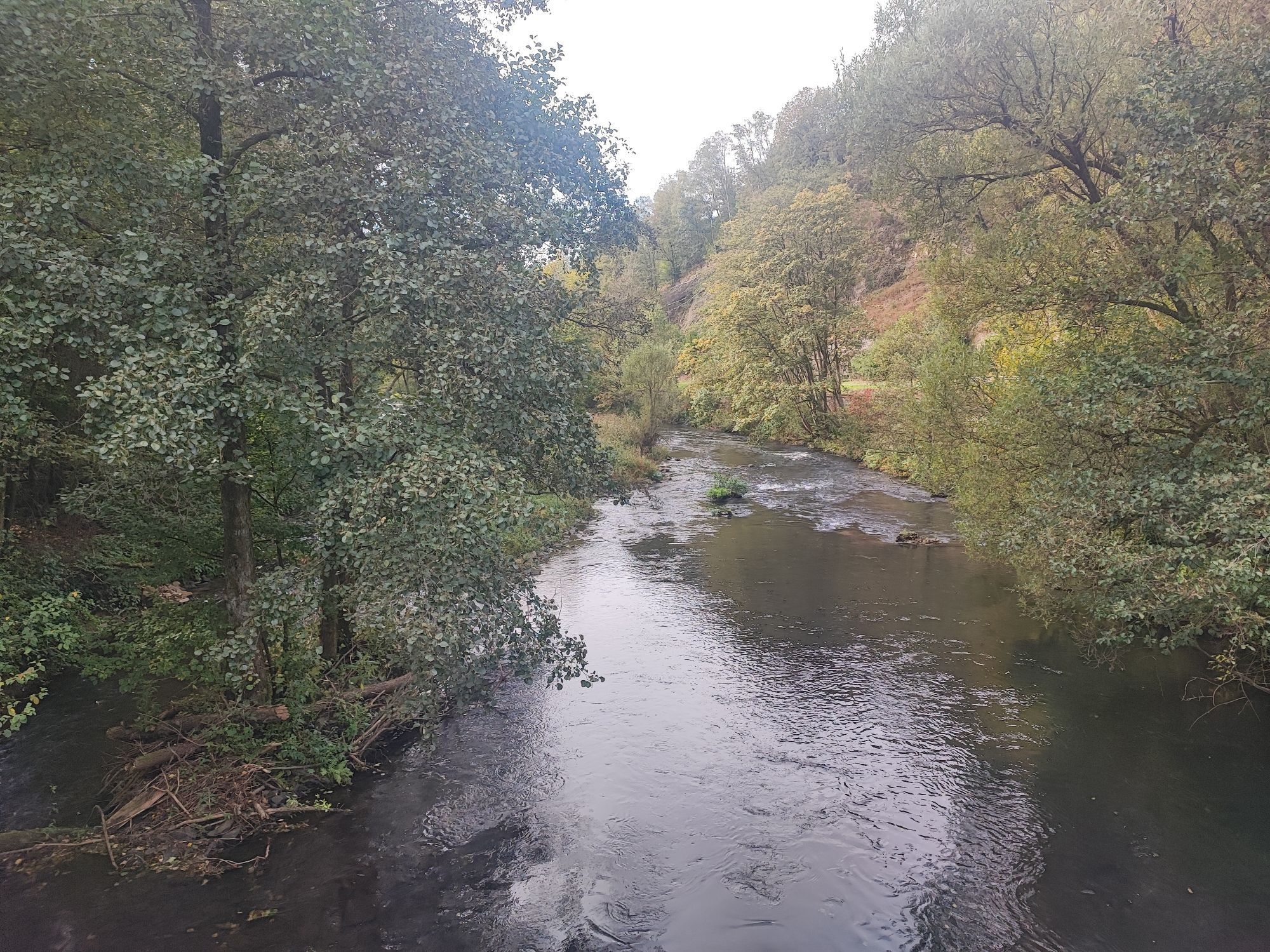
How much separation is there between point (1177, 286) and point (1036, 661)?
7664mm

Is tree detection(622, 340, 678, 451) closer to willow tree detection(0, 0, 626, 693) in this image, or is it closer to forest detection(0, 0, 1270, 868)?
forest detection(0, 0, 1270, 868)

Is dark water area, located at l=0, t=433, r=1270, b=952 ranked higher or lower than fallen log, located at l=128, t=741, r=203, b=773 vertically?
lower

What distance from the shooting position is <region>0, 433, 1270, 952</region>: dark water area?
808 centimetres

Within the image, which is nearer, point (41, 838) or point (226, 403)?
point (226, 403)

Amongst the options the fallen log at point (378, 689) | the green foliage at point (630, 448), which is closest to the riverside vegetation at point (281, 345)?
the fallen log at point (378, 689)

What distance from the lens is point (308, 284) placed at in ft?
25.2

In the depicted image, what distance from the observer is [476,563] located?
7.92m

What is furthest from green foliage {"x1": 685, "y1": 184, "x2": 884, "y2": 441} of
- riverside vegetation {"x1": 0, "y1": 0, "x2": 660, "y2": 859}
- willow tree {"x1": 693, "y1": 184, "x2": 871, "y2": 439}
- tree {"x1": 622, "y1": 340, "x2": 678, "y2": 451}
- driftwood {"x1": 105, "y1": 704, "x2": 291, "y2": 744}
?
driftwood {"x1": 105, "y1": 704, "x2": 291, "y2": 744}

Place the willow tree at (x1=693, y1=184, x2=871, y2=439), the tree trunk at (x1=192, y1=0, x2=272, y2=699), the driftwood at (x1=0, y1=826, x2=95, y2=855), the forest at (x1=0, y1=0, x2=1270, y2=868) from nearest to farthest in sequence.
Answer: the forest at (x1=0, y1=0, x2=1270, y2=868), the tree trunk at (x1=192, y1=0, x2=272, y2=699), the driftwood at (x1=0, y1=826, x2=95, y2=855), the willow tree at (x1=693, y1=184, x2=871, y2=439)

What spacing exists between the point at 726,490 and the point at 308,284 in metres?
24.7

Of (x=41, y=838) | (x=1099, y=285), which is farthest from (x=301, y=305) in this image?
(x=1099, y=285)

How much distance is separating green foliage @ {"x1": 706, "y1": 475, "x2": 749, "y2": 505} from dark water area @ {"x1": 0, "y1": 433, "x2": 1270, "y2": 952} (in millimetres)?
13597

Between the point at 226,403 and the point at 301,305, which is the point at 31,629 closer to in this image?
the point at 226,403

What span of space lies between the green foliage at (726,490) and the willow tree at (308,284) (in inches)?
845
